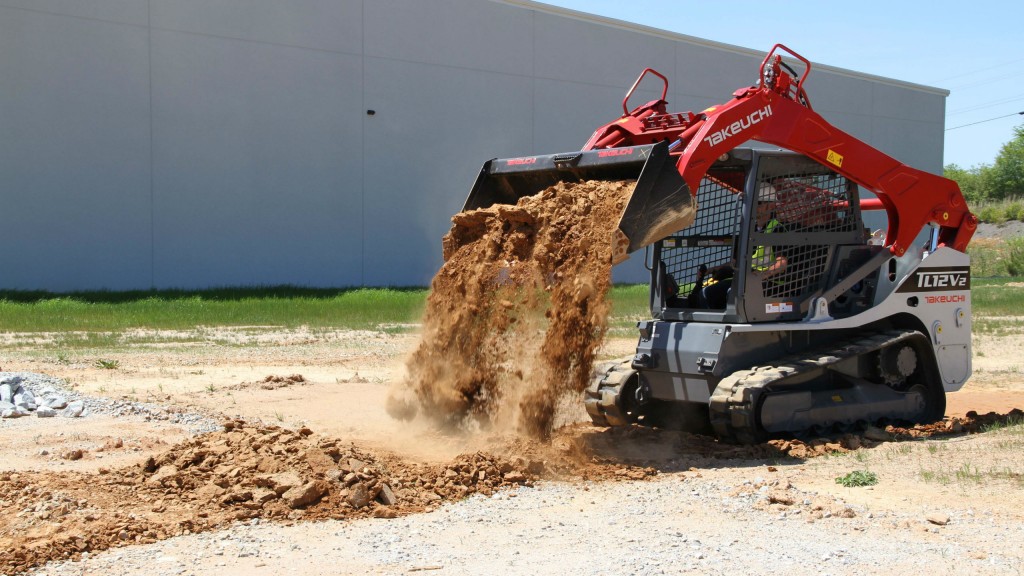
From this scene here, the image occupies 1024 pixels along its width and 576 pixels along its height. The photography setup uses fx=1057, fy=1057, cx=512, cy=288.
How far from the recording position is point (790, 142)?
8.75 meters

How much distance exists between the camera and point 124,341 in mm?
17219

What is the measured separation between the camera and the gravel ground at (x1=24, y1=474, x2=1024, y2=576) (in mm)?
5379

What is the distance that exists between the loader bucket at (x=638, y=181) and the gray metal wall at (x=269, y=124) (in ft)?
66.2

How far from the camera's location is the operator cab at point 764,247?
338 inches

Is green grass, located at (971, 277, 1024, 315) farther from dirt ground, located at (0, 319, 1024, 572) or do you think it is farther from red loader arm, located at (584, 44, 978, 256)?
red loader arm, located at (584, 44, 978, 256)

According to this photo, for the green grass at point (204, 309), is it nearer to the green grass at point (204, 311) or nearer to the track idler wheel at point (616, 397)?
the green grass at point (204, 311)

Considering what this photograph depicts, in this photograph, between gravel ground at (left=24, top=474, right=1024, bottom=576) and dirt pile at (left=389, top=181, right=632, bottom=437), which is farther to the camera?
dirt pile at (left=389, top=181, right=632, bottom=437)

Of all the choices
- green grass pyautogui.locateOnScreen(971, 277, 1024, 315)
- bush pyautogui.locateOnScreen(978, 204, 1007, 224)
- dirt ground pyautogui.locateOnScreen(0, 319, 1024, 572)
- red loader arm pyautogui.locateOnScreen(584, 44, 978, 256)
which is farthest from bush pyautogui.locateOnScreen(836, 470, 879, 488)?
bush pyautogui.locateOnScreen(978, 204, 1007, 224)

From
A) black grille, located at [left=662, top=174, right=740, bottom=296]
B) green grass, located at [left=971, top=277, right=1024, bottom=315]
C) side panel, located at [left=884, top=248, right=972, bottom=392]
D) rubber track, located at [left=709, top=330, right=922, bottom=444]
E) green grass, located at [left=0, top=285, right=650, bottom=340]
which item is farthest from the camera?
green grass, located at [left=971, top=277, right=1024, bottom=315]

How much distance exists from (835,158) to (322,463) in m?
5.05

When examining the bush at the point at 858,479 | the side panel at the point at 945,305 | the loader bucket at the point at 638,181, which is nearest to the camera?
the bush at the point at 858,479

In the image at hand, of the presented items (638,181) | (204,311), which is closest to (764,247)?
(638,181)

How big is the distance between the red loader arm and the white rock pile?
5565 millimetres

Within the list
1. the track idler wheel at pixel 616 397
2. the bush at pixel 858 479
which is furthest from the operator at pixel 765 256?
the bush at pixel 858 479
